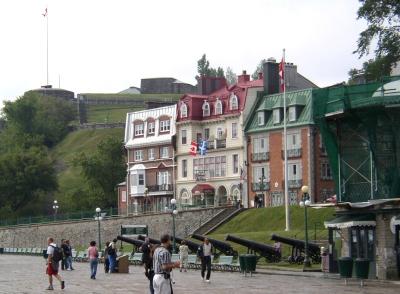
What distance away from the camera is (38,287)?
35.0m

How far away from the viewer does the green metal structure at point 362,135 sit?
137 ft

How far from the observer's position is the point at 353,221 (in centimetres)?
4097

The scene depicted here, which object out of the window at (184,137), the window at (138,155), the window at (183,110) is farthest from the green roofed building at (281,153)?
the window at (138,155)

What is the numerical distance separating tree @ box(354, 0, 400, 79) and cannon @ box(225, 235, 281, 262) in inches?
523

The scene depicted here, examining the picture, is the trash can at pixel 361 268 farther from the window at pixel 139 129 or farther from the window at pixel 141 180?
the window at pixel 139 129

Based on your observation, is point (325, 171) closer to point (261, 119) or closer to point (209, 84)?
point (261, 119)

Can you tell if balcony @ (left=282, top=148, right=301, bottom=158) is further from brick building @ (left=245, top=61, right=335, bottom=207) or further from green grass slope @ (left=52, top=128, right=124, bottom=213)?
green grass slope @ (left=52, top=128, right=124, bottom=213)

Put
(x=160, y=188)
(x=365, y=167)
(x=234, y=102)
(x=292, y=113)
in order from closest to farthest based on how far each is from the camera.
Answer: (x=365, y=167)
(x=292, y=113)
(x=234, y=102)
(x=160, y=188)

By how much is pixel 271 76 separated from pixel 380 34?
103 feet

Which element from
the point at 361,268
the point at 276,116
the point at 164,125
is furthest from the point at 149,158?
the point at 361,268

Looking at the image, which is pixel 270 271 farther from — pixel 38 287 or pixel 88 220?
pixel 88 220

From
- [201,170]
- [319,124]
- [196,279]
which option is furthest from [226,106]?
[196,279]

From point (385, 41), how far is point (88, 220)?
1895 inches

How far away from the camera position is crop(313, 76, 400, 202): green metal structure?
137ft
